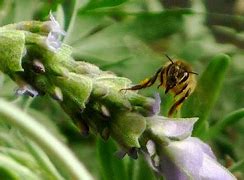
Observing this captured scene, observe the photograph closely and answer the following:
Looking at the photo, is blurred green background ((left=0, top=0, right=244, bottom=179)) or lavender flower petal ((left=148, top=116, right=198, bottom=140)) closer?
lavender flower petal ((left=148, top=116, right=198, bottom=140))

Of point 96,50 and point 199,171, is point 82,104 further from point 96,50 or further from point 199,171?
point 96,50

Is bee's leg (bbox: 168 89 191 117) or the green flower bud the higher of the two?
the green flower bud

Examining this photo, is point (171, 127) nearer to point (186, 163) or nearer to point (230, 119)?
point (186, 163)

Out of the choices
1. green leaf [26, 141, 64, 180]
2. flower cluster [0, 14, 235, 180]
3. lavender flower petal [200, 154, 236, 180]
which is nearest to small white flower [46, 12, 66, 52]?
flower cluster [0, 14, 235, 180]

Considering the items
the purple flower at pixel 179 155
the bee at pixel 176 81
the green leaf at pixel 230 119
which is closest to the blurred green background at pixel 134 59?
the green leaf at pixel 230 119

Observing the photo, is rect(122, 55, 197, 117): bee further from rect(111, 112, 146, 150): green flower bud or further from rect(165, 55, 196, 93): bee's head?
rect(111, 112, 146, 150): green flower bud
